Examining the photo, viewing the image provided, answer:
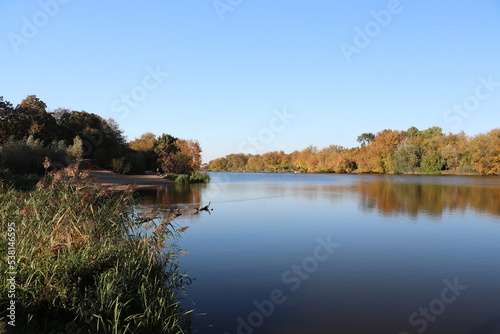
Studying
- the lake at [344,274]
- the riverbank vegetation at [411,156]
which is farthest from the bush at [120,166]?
the riverbank vegetation at [411,156]

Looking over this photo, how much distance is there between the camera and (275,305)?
6.35 meters

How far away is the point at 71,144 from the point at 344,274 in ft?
124

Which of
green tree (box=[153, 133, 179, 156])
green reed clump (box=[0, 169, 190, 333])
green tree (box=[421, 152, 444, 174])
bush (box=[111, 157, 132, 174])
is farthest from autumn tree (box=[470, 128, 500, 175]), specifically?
green reed clump (box=[0, 169, 190, 333])

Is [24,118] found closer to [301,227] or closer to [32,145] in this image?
[32,145]

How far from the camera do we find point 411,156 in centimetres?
7250

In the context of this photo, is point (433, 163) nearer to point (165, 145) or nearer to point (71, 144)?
point (165, 145)

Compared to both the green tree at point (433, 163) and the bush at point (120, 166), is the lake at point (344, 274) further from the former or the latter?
the green tree at point (433, 163)

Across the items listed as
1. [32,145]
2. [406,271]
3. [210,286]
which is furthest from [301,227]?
[32,145]

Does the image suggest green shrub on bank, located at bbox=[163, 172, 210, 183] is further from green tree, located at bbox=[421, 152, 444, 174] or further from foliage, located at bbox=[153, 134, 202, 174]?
green tree, located at bbox=[421, 152, 444, 174]

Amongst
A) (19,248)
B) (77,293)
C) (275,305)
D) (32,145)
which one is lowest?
(275,305)

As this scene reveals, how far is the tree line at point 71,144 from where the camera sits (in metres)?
23.8

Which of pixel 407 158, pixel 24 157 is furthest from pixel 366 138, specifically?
pixel 24 157

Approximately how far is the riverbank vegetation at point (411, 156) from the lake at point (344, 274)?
55.5 meters

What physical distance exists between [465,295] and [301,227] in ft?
23.2
